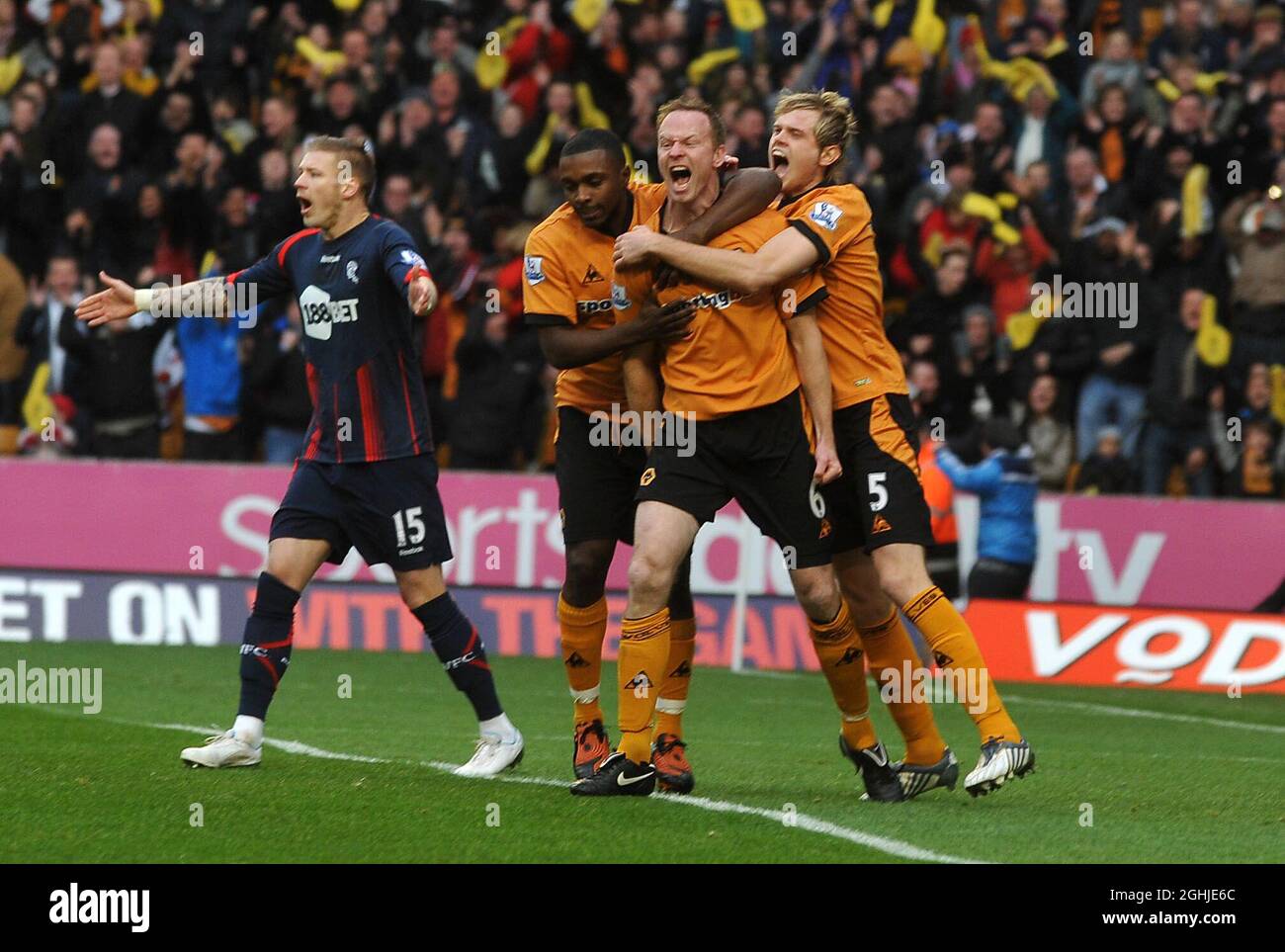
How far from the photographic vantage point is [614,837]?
6.73m

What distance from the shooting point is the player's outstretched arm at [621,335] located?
7.50m

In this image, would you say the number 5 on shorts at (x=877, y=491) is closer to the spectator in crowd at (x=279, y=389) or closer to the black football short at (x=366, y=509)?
the black football short at (x=366, y=509)

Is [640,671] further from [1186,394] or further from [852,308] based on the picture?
[1186,394]

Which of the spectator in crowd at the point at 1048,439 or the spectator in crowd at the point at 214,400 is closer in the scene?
the spectator in crowd at the point at 1048,439

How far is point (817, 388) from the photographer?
755cm

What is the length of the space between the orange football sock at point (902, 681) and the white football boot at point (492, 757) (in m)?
1.45

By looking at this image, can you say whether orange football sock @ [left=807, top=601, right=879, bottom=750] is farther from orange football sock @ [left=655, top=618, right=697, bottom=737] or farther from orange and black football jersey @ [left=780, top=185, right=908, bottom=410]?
orange and black football jersey @ [left=780, top=185, right=908, bottom=410]

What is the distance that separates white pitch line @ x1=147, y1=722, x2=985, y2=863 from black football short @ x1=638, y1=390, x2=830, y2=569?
0.92 meters

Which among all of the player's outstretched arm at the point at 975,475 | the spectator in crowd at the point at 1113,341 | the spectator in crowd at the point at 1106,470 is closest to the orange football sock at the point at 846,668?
the player's outstretched arm at the point at 975,475

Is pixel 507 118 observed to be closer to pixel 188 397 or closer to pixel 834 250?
pixel 188 397

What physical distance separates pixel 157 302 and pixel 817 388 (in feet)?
8.84

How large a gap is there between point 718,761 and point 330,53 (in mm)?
11163

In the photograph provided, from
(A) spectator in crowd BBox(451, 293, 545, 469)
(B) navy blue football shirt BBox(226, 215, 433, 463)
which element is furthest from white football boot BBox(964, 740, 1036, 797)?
(A) spectator in crowd BBox(451, 293, 545, 469)

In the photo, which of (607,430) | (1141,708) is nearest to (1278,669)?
(1141,708)
